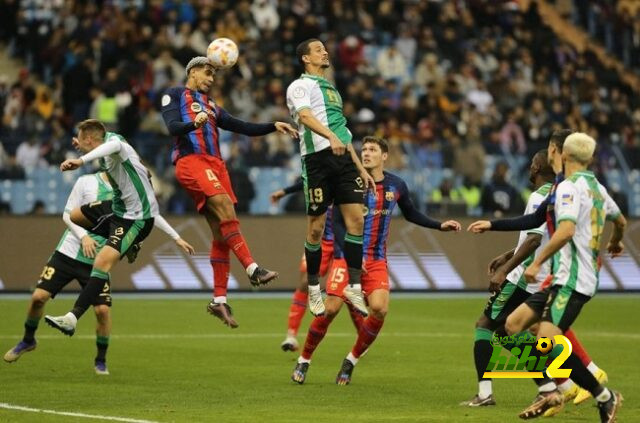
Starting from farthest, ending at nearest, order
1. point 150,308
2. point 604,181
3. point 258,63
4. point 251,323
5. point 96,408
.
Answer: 1. point 258,63
2. point 604,181
3. point 150,308
4. point 251,323
5. point 96,408

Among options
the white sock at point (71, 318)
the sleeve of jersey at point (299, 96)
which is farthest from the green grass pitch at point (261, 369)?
the sleeve of jersey at point (299, 96)

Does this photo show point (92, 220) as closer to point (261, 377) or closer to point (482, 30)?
point (261, 377)

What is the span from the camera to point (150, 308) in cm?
2202

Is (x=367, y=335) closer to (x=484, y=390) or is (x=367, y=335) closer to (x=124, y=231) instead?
(x=484, y=390)

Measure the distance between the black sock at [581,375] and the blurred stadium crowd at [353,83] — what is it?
1493cm

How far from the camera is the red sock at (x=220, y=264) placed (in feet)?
44.7

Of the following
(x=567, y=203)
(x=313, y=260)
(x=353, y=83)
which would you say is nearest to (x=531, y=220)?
(x=567, y=203)

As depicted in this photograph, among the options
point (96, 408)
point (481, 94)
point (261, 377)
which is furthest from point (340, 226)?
point (481, 94)

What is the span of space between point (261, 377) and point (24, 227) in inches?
410

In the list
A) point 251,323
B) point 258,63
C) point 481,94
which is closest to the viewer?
point 251,323

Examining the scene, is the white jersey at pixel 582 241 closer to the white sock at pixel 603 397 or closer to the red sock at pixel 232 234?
the white sock at pixel 603 397

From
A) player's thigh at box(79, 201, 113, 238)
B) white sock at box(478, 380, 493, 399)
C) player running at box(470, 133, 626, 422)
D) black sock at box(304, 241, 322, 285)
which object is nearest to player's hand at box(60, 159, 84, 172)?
player's thigh at box(79, 201, 113, 238)

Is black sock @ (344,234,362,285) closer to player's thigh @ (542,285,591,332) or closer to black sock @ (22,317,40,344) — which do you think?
player's thigh @ (542,285,591,332)

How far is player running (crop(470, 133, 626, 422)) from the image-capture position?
988cm
